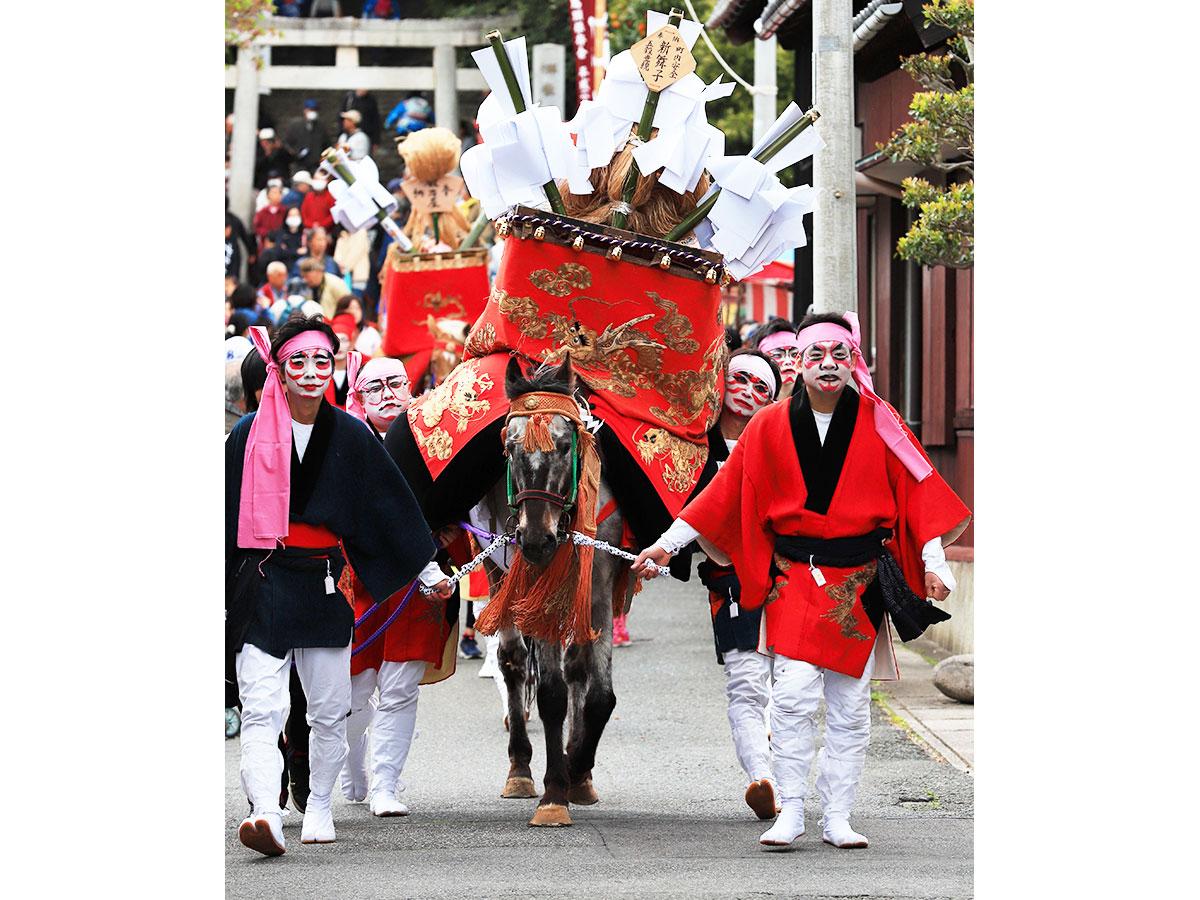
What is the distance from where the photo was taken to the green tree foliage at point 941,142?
Result: 37.9 feet

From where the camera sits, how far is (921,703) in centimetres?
1251

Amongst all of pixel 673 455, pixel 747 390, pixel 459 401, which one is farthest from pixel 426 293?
pixel 673 455

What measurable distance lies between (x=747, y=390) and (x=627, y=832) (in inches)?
94.2

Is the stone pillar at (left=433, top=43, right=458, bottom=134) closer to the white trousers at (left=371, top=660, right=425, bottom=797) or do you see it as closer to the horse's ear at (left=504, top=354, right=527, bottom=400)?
the white trousers at (left=371, top=660, right=425, bottom=797)

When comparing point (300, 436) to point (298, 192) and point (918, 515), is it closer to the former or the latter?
point (918, 515)

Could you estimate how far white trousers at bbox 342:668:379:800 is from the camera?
9328 mm

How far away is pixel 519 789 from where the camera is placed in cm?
975

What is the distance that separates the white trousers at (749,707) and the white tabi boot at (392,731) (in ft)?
4.49

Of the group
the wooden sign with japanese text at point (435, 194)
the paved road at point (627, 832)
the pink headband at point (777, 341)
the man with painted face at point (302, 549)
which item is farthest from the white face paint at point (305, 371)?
the wooden sign with japanese text at point (435, 194)

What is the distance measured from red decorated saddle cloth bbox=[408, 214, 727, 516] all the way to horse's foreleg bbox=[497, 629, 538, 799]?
1.02 meters

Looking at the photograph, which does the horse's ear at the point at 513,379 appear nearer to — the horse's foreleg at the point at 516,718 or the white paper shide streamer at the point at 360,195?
the horse's foreleg at the point at 516,718

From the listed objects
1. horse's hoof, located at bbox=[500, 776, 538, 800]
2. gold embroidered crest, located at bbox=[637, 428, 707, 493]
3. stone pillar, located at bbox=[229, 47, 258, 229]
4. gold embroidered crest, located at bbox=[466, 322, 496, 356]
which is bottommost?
horse's hoof, located at bbox=[500, 776, 538, 800]

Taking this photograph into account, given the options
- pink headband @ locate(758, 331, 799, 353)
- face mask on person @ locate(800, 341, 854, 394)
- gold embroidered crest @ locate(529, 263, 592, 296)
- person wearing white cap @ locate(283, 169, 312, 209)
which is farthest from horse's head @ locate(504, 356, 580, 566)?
person wearing white cap @ locate(283, 169, 312, 209)
